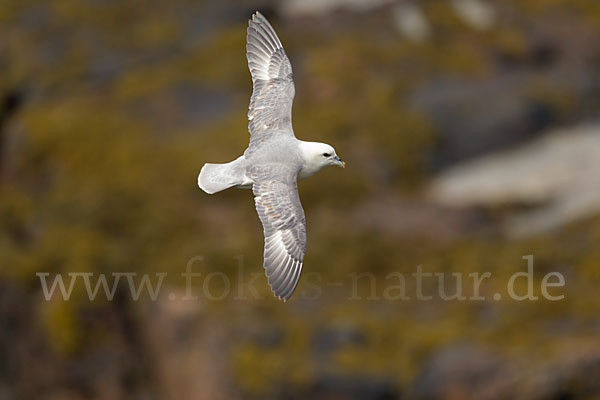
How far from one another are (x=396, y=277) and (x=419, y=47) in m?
9.03

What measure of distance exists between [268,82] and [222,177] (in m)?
1.69

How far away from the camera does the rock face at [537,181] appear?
19484 mm

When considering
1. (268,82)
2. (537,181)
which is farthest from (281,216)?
(537,181)

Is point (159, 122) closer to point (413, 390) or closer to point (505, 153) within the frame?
point (505, 153)

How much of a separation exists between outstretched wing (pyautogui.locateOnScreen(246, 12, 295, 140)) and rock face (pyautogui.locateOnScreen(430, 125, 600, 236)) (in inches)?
338

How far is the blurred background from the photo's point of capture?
15.0 m

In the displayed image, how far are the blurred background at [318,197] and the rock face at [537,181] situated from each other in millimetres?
53

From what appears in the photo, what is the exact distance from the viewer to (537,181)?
66.9 ft

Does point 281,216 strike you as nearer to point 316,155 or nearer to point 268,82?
point 316,155

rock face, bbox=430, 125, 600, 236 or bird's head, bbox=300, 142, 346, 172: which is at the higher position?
rock face, bbox=430, 125, 600, 236

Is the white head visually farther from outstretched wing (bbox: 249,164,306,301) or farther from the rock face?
the rock face

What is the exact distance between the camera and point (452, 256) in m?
18.1

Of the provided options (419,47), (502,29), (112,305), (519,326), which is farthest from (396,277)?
(502,29)

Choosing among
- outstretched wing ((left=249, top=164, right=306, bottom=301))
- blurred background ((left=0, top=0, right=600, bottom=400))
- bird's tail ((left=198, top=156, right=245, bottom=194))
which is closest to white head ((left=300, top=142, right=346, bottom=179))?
outstretched wing ((left=249, top=164, right=306, bottom=301))
